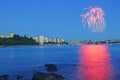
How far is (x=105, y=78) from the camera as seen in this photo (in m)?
50.4

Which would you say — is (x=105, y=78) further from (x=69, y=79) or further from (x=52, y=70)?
(x=52, y=70)

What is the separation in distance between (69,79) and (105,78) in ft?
19.1

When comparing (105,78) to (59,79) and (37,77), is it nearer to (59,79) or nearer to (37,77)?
(59,79)

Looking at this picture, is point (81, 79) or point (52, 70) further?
point (52, 70)

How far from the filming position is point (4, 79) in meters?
42.9

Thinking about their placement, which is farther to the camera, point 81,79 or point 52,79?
point 81,79

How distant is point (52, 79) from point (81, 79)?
8.32 meters

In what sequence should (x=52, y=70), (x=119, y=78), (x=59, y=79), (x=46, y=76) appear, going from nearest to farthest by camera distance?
(x=46, y=76) → (x=59, y=79) → (x=119, y=78) → (x=52, y=70)

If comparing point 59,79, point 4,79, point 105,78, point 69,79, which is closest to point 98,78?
point 105,78

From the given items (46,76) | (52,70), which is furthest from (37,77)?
(52,70)

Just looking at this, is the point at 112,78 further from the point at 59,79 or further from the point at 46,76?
the point at 46,76

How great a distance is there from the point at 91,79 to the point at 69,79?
12.0ft

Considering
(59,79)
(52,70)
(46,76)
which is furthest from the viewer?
(52,70)

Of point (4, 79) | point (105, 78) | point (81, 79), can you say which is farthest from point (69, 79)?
point (4, 79)
